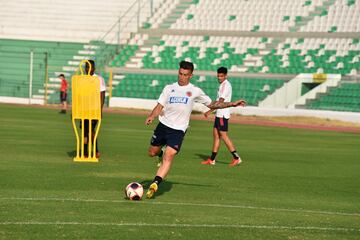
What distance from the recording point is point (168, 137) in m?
14.6

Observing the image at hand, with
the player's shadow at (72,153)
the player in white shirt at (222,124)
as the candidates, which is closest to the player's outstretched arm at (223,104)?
the player in white shirt at (222,124)

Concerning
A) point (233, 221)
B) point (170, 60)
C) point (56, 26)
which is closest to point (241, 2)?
point (170, 60)

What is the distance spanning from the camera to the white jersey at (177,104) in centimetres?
1466

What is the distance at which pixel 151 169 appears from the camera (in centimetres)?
1881

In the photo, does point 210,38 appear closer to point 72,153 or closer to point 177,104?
point 72,153

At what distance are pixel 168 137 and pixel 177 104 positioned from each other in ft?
1.76

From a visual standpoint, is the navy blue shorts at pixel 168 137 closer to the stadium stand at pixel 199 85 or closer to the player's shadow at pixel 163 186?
the player's shadow at pixel 163 186

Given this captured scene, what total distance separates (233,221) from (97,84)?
852 centimetres

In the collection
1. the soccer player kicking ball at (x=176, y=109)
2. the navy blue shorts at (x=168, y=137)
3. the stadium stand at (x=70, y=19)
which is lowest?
the navy blue shorts at (x=168, y=137)

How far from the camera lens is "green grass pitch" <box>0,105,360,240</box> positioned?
11016 millimetres

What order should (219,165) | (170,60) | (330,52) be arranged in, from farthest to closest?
1. (170,60)
2. (330,52)
3. (219,165)

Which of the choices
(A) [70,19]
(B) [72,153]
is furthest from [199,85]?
(B) [72,153]

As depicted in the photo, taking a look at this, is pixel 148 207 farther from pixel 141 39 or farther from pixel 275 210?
pixel 141 39

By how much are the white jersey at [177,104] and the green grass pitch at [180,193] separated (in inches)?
43.9
